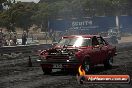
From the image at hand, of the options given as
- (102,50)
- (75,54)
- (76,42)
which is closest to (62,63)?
(75,54)

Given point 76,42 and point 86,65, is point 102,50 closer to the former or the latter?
point 76,42

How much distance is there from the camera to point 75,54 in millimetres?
13281

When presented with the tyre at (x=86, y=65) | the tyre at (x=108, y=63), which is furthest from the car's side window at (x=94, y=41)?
the tyre at (x=108, y=63)

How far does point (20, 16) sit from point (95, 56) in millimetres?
59883

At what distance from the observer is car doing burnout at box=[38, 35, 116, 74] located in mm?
13383

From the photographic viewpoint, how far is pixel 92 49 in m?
14.3

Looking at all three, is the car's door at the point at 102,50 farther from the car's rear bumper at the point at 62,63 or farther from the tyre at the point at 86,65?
the car's rear bumper at the point at 62,63

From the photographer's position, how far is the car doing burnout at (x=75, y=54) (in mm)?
13383

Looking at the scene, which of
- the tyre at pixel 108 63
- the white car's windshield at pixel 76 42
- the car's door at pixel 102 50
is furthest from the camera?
the tyre at pixel 108 63

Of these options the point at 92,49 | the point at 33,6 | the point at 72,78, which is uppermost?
the point at 33,6

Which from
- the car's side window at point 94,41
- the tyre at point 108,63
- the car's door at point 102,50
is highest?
the car's side window at point 94,41

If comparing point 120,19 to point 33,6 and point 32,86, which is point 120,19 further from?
point 32,86

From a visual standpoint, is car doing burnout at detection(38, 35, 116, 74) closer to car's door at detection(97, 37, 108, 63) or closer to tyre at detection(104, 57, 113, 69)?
car's door at detection(97, 37, 108, 63)

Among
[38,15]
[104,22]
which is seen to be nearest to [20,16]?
[38,15]
